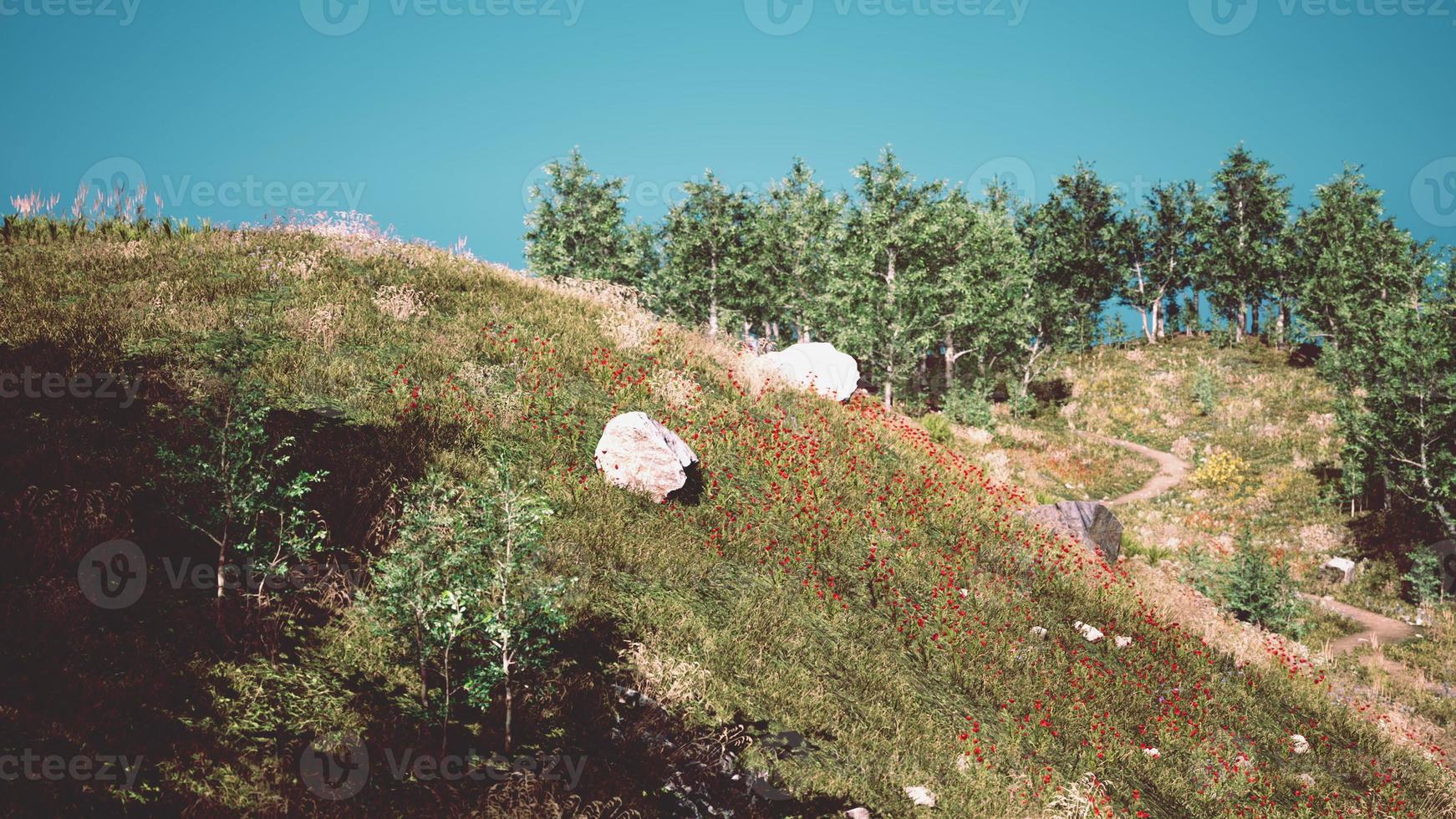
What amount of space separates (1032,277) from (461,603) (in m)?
43.3

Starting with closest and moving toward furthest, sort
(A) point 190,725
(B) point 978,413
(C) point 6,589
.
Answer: (A) point 190,725 → (C) point 6,589 → (B) point 978,413

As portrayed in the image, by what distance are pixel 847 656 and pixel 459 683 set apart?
427 cm

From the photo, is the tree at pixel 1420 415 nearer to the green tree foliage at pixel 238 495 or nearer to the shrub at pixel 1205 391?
the shrub at pixel 1205 391

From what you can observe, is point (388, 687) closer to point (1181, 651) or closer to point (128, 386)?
point (128, 386)

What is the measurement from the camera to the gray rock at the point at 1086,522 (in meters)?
13.5

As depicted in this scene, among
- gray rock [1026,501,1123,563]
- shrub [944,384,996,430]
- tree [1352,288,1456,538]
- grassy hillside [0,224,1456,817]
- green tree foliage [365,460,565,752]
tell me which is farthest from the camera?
shrub [944,384,996,430]

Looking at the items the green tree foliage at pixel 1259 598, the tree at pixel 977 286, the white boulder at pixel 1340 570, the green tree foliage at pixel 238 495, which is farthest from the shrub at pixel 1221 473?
the green tree foliage at pixel 238 495

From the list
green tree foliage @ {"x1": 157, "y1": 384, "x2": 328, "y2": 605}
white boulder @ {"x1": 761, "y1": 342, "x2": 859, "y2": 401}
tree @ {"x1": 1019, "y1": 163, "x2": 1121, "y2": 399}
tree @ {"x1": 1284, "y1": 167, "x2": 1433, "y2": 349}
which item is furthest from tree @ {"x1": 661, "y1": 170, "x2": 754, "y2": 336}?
green tree foliage @ {"x1": 157, "y1": 384, "x2": 328, "y2": 605}

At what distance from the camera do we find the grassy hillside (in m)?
4.49

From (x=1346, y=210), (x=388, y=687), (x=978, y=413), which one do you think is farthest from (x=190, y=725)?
(x=1346, y=210)

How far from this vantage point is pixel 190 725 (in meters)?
4.17

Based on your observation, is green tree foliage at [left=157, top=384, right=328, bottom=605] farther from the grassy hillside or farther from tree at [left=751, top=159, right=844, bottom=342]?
tree at [left=751, top=159, right=844, bottom=342]

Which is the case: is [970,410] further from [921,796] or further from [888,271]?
[921,796]

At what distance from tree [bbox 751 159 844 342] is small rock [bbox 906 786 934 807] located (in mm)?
32592
